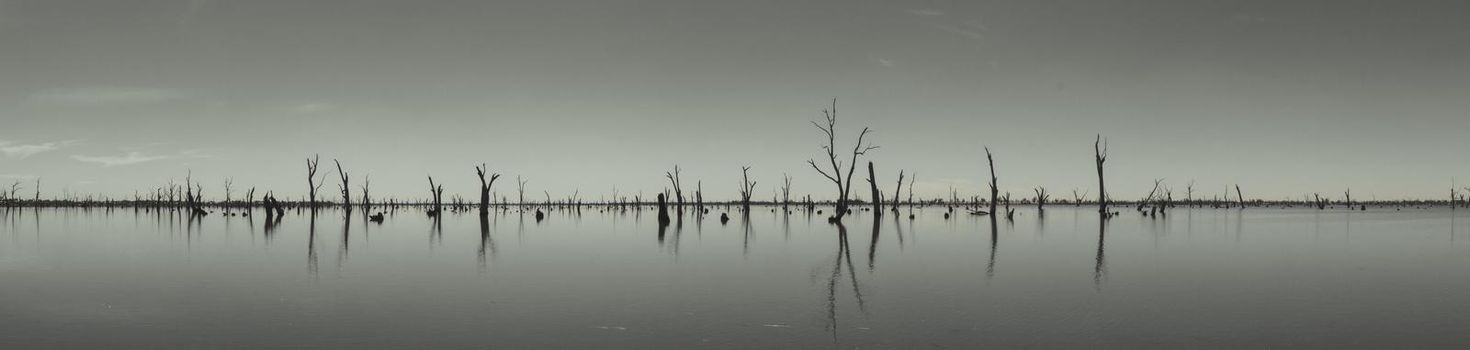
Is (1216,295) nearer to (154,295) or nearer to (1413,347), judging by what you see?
(1413,347)

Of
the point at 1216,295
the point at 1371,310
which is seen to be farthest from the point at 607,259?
the point at 1371,310

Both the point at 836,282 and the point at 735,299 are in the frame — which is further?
the point at 836,282

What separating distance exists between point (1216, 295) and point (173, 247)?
812 inches

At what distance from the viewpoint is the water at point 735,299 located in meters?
6.75

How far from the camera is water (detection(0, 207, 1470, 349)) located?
6746mm

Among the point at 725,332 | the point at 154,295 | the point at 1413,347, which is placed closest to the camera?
the point at 1413,347

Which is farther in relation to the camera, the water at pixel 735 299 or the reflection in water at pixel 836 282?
the reflection in water at pixel 836 282

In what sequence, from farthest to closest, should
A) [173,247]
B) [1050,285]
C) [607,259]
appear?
[173,247] < [607,259] < [1050,285]

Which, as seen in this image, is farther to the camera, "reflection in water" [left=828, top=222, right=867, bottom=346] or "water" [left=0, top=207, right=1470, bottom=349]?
"reflection in water" [left=828, top=222, right=867, bottom=346]

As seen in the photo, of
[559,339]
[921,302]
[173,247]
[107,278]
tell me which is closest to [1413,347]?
[921,302]

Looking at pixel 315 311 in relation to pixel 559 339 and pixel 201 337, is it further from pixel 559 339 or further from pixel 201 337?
pixel 559 339

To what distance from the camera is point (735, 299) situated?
9.34 meters

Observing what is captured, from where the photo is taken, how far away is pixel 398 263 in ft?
47.8

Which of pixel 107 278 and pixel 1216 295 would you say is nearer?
pixel 1216 295
